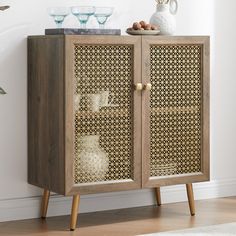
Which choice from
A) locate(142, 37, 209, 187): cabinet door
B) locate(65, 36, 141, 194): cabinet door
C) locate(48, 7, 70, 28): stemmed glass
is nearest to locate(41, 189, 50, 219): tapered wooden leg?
locate(65, 36, 141, 194): cabinet door

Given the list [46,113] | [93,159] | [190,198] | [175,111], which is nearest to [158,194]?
[190,198]

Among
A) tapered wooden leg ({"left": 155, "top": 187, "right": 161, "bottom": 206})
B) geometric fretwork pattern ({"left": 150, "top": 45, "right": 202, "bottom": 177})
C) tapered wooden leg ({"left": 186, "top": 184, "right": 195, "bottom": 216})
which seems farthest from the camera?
tapered wooden leg ({"left": 155, "top": 187, "right": 161, "bottom": 206})

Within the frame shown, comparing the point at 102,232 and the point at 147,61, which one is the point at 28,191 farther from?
the point at 147,61

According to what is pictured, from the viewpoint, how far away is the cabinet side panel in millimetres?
3750

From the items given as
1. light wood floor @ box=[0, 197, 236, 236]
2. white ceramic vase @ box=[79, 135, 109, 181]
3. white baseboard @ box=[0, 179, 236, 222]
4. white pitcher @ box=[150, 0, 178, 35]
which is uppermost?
white pitcher @ box=[150, 0, 178, 35]

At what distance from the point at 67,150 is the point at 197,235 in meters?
0.77

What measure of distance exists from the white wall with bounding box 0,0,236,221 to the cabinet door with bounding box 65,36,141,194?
40 cm

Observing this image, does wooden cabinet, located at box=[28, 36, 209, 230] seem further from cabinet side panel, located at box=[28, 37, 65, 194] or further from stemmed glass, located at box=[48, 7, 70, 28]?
stemmed glass, located at box=[48, 7, 70, 28]

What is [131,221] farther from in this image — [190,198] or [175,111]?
[175,111]

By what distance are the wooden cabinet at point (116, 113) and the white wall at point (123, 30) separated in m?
0.08

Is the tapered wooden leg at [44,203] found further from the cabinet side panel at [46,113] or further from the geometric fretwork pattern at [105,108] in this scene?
the geometric fretwork pattern at [105,108]

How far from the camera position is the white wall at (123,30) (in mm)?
3982

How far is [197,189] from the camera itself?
4.67 meters

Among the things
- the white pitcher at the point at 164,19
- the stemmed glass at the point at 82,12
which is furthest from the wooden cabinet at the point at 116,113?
the stemmed glass at the point at 82,12
